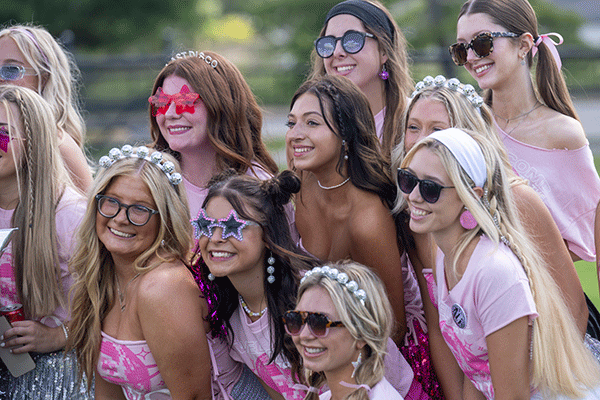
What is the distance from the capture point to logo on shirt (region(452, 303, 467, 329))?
2936 mm

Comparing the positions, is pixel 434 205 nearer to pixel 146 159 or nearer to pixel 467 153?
pixel 467 153

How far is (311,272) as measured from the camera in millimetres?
3137

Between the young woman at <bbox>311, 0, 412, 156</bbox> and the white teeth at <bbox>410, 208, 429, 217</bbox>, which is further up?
the young woman at <bbox>311, 0, 412, 156</bbox>

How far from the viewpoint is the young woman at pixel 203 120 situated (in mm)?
4133

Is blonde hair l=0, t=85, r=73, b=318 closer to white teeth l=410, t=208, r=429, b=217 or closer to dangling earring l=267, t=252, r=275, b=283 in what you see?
dangling earring l=267, t=252, r=275, b=283

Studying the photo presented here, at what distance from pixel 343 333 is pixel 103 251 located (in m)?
1.35

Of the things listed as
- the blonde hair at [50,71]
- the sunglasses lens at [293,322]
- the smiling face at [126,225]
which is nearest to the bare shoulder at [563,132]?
the sunglasses lens at [293,322]

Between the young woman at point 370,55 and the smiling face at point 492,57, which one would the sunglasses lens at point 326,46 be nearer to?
the young woman at point 370,55

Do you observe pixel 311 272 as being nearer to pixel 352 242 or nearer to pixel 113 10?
pixel 352 242

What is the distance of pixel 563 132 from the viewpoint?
374cm

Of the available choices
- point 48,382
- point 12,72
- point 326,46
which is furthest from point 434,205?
point 12,72

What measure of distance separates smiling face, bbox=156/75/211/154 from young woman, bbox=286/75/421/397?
2.56 ft

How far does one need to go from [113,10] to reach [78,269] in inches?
672

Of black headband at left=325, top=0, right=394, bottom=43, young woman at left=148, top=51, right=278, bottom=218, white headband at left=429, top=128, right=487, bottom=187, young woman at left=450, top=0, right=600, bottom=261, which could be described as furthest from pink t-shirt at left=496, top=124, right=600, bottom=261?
young woman at left=148, top=51, right=278, bottom=218
